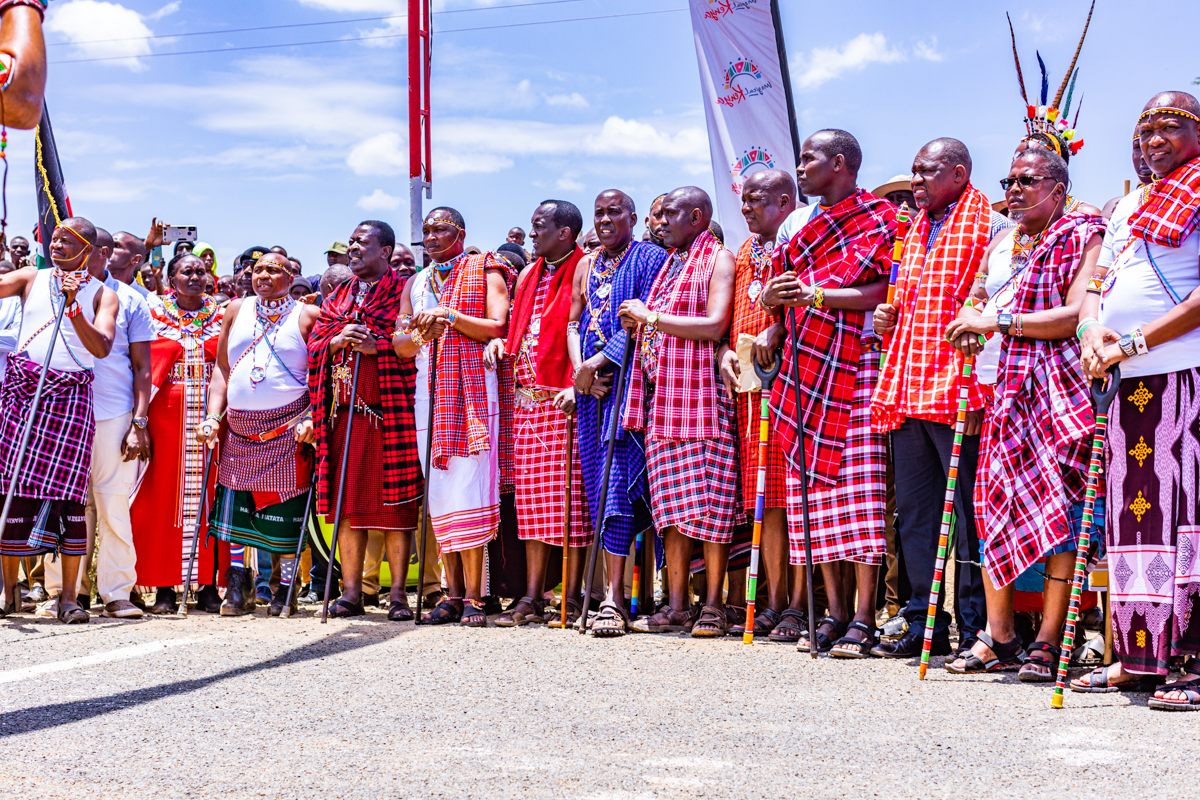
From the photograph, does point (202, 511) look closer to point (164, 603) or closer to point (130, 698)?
point (164, 603)

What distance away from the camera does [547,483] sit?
6.86 meters

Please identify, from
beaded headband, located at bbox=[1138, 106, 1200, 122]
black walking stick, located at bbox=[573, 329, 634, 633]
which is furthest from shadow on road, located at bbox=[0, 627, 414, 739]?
beaded headband, located at bbox=[1138, 106, 1200, 122]

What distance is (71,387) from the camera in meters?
7.22

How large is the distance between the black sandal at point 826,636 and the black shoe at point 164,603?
4080 millimetres

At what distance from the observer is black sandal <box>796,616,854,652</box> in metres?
5.71

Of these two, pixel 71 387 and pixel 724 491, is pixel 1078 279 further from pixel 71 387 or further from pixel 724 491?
pixel 71 387

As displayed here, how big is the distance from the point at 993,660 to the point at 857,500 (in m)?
0.98

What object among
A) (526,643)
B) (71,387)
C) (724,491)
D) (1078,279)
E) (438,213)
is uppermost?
(438,213)

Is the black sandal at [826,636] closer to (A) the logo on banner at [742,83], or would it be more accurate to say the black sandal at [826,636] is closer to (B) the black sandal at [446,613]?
(B) the black sandal at [446,613]

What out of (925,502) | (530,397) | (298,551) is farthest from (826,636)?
(298,551)

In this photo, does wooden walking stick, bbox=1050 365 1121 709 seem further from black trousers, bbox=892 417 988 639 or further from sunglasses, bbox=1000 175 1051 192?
sunglasses, bbox=1000 175 1051 192

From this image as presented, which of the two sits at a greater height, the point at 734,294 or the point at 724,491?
the point at 734,294

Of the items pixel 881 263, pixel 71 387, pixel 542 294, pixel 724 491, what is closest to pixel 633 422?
pixel 724 491

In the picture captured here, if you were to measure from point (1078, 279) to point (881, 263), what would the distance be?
107 centimetres
